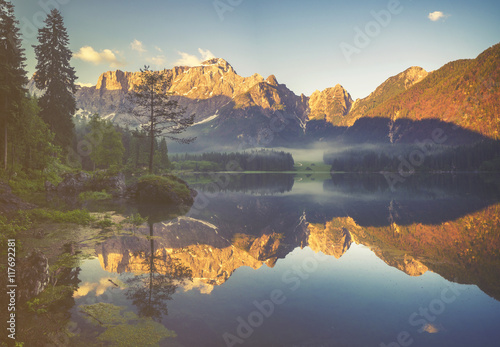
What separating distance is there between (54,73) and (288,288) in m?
58.5

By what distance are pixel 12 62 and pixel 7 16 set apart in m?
5.59

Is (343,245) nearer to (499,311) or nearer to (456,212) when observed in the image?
(499,311)

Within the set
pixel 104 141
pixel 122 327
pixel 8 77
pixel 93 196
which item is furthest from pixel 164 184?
pixel 104 141

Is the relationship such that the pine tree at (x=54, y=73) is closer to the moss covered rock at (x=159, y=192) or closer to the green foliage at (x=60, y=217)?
the moss covered rock at (x=159, y=192)

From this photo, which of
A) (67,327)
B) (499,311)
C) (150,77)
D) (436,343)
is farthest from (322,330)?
(150,77)

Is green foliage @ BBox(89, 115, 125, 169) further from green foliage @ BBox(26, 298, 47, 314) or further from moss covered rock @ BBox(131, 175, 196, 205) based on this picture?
green foliage @ BBox(26, 298, 47, 314)

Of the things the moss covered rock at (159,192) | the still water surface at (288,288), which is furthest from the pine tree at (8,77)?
the still water surface at (288,288)

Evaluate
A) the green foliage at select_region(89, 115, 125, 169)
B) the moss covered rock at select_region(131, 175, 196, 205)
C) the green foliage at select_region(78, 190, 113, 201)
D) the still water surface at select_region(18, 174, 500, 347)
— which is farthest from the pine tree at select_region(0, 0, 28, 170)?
the green foliage at select_region(89, 115, 125, 169)

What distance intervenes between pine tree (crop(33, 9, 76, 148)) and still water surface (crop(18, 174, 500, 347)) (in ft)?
139

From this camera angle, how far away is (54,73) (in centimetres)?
4956

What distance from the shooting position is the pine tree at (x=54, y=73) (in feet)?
160

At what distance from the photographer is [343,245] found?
58.0 feet

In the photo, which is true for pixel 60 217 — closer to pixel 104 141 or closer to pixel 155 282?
pixel 155 282

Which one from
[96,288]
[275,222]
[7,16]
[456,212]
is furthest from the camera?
[7,16]
